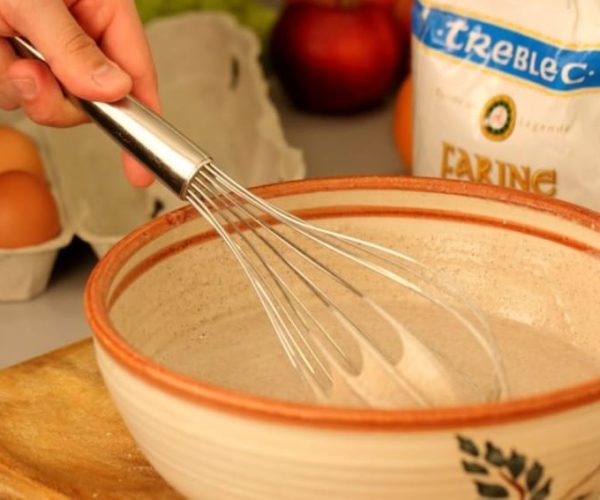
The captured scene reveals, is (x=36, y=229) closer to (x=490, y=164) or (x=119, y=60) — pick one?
(x=119, y=60)

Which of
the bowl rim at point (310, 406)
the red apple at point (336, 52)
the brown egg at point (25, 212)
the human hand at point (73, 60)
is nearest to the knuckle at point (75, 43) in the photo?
the human hand at point (73, 60)

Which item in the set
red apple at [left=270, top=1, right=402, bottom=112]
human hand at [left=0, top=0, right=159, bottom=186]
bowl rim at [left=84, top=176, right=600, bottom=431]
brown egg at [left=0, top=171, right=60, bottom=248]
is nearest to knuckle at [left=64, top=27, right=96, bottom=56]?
human hand at [left=0, top=0, right=159, bottom=186]

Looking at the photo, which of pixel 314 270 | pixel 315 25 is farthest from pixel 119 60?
pixel 315 25

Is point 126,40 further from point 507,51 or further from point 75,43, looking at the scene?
point 507,51

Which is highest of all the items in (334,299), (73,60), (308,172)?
(73,60)

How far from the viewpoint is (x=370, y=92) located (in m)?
1.13

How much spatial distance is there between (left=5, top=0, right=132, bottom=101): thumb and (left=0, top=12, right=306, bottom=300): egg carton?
21 cm

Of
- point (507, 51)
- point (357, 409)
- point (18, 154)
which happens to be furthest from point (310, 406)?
point (18, 154)

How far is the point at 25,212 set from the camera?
0.78 meters

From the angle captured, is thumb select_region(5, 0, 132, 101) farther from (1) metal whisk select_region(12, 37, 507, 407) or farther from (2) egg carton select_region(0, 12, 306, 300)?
(2) egg carton select_region(0, 12, 306, 300)

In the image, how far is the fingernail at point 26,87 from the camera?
2.03 ft

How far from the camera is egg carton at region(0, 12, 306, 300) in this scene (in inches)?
32.2

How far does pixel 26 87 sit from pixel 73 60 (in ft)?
0.22

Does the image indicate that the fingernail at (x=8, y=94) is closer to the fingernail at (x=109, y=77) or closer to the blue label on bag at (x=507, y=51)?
the fingernail at (x=109, y=77)
